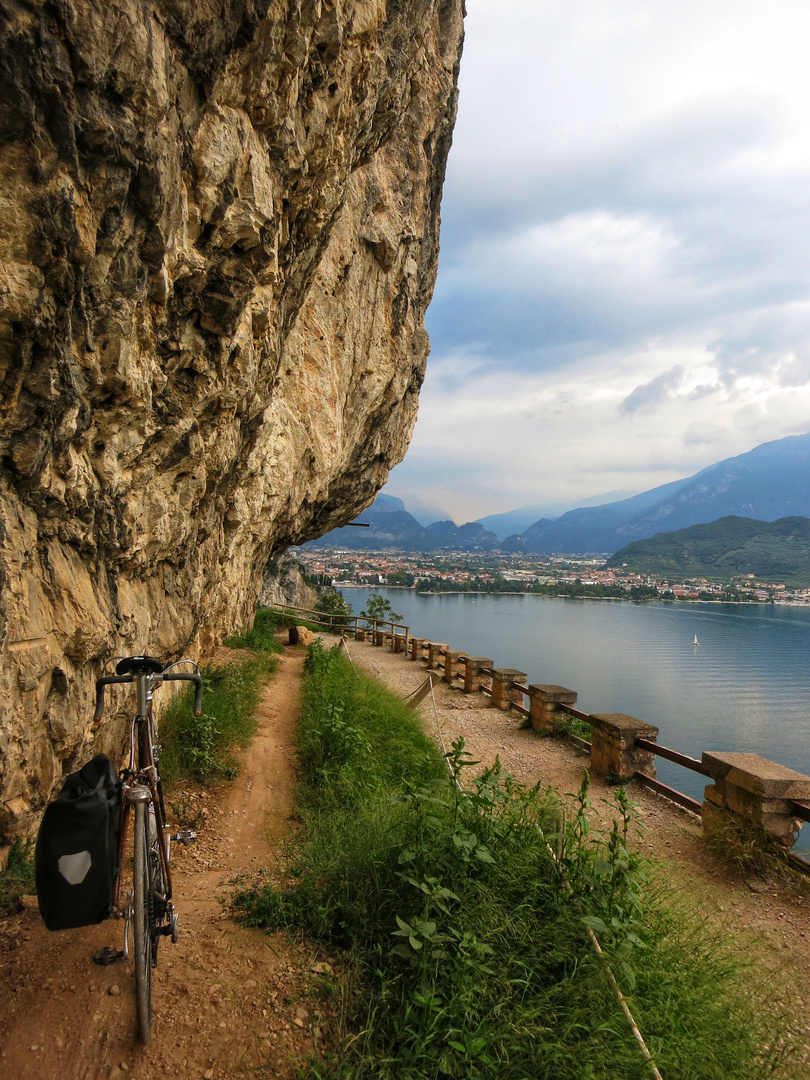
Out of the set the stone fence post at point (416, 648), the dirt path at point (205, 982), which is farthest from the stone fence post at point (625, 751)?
the stone fence post at point (416, 648)

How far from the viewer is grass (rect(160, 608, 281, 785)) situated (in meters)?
5.24

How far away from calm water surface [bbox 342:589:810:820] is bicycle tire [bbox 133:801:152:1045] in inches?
460

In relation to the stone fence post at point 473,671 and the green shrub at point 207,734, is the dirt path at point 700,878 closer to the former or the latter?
the stone fence post at point 473,671

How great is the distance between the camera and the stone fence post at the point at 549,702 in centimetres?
886

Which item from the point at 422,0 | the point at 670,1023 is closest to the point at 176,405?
the point at 670,1023

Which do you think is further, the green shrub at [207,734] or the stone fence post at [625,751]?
the stone fence post at [625,751]

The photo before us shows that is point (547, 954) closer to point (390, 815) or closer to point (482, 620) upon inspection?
point (390, 815)

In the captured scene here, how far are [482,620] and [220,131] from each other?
50706 millimetres

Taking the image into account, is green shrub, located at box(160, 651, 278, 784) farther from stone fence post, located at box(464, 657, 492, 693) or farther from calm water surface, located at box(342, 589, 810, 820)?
calm water surface, located at box(342, 589, 810, 820)

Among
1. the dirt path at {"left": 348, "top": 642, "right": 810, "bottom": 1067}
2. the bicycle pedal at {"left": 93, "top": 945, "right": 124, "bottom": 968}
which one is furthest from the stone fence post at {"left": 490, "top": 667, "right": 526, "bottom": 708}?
the bicycle pedal at {"left": 93, "top": 945, "right": 124, "bottom": 968}

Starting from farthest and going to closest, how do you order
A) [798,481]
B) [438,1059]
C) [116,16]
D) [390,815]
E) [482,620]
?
[798,481], [482,620], [390,815], [116,16], [438,1059]

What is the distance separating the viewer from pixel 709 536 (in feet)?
327

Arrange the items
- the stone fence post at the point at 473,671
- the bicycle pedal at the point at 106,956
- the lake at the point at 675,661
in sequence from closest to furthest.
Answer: the bicycle pedal at the point at 106,956 < the stone fence post at the point at 473,671 < the lake at the point at 675,661

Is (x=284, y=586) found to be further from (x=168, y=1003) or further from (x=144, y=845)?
(x=144, y=845)
